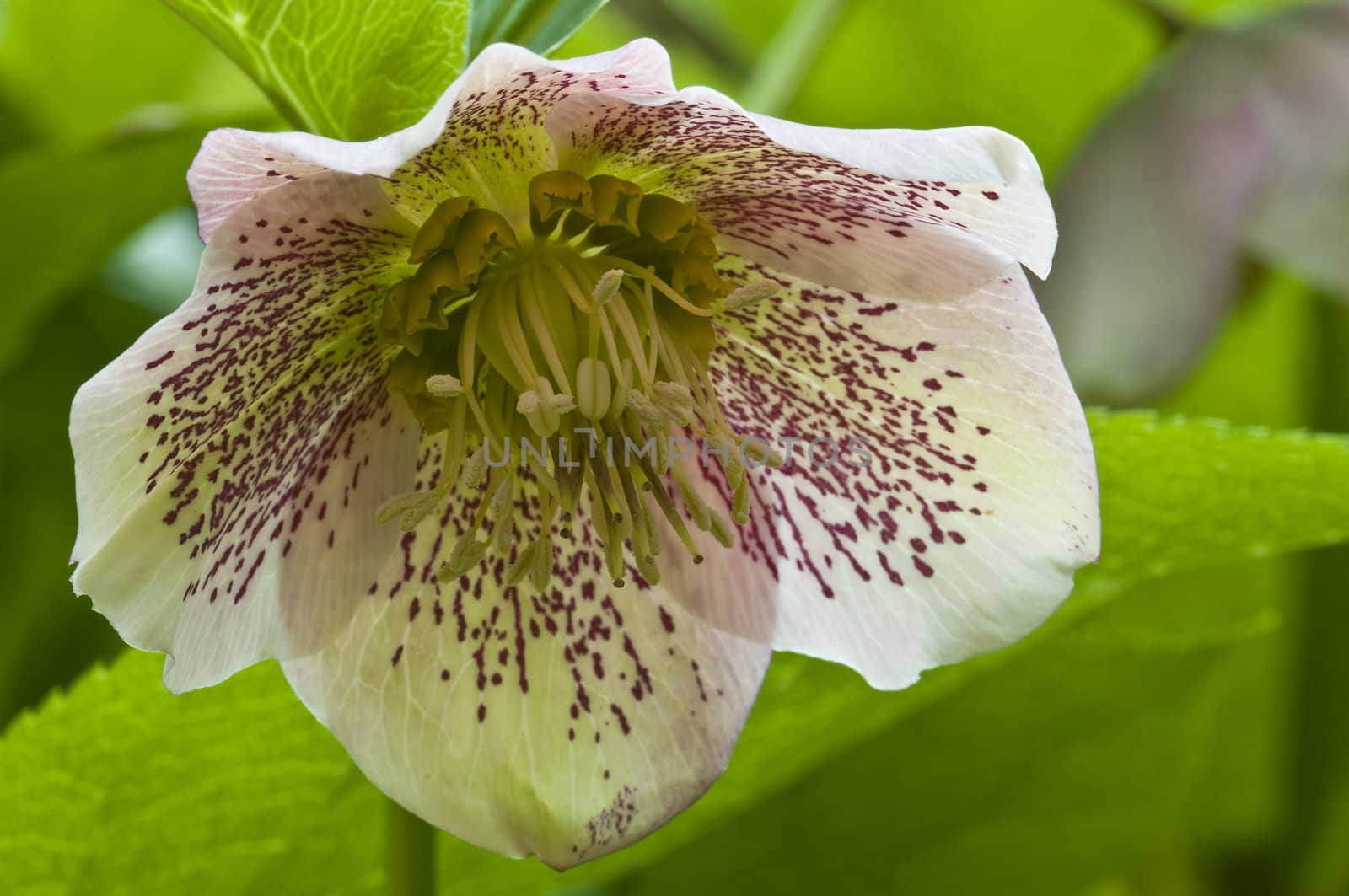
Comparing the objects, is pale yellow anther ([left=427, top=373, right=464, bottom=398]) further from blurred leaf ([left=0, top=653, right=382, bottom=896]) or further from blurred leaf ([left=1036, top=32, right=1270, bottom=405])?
blurred leaf ([left=1036, top=32, right=1270, bottom=405])

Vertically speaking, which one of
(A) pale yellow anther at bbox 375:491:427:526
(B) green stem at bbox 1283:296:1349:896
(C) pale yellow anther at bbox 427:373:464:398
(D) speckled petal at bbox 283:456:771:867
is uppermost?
(C) pale yellow anther at bbox 427:373:464:398

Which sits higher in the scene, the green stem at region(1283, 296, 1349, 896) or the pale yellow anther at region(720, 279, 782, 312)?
the pale yellow anther at region(720, 279, 782, 312)

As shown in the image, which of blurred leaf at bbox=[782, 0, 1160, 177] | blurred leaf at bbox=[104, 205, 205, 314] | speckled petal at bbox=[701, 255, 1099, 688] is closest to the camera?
speckled petal at bbox=[701, 255, 1099, 688]

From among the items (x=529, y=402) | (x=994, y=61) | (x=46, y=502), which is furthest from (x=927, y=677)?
(x=994, y=61)

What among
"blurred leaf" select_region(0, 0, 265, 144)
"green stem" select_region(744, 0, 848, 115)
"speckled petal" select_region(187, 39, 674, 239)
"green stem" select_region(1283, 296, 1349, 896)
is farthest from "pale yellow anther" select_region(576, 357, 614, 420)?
"green stem" select_region(1283, 296, 1349, 896)

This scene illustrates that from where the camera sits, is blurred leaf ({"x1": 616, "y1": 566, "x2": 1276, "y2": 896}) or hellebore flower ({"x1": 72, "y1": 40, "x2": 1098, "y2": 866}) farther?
blurred leaf ({"x1": 616, "y1": 566, "x2": 1276, "y2": 896})

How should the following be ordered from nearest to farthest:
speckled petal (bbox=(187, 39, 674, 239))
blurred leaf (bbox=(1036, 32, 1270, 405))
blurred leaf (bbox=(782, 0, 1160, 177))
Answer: speckled petal (bbox=(187, 39, 674, 239))
blurred leaf (bbox=(1036, 32, 1270, 405))
blurred leaf (bbox=(782, 0, 1160, 177))

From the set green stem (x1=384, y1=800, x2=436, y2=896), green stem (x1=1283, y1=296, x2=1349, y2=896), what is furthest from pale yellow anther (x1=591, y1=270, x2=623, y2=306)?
green stem (x1=1283, y1=296, x2=1349, y2=896)

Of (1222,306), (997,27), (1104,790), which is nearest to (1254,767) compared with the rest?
(1104,790)

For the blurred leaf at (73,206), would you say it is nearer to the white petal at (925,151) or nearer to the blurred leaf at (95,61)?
the blurred leaf at (95,61)
